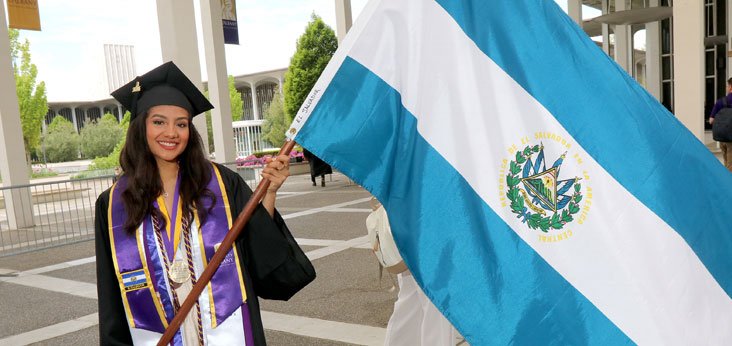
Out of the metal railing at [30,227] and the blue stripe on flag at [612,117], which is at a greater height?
the blue stripe on flag at [612,117]

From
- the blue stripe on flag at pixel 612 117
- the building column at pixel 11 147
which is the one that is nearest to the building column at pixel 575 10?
the building column at pixel 11 147

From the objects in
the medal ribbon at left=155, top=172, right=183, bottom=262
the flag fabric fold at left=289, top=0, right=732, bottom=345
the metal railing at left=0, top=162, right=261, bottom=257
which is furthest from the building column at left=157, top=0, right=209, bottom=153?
the flag fabric fold at left=289, top=0, right=732, bottom=345

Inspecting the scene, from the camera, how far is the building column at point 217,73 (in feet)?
52.3

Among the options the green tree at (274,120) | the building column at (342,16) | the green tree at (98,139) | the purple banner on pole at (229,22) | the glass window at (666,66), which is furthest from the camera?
the green tree at (98,139)

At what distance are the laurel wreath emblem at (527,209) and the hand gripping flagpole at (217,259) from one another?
789 millimetres

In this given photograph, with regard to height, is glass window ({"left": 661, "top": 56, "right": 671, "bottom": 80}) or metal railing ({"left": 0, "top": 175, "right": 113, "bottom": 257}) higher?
glass window ({"left": 661, "top": 56, "right": 671, "bottom": 80})

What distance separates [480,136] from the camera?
88.5 inches

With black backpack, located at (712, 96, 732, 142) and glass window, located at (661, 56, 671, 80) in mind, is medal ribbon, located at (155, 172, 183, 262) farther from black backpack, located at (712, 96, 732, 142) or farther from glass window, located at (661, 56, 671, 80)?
glass window, located at (661, 56, 671, 80)

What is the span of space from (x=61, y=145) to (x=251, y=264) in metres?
69.2

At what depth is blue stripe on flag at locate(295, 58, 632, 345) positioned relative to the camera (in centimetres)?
212

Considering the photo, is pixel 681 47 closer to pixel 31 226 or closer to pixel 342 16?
pixel 342 16

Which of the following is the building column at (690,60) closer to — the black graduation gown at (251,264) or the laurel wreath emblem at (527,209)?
the laurel wreath emblem at (527,209)

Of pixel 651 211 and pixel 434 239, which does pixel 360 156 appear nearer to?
pixel 434 239

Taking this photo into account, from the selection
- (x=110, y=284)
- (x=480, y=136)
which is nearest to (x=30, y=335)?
(x=110, y=284)
